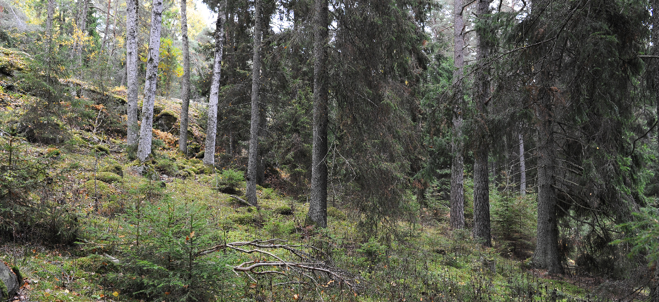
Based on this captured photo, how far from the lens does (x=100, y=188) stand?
297 inches

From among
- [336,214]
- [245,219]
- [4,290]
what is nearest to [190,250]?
[4,290]

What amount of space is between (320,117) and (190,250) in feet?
16.9

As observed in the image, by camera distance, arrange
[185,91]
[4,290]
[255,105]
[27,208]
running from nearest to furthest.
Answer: [4,290]
[27,208]
[255,105]
[185,91]

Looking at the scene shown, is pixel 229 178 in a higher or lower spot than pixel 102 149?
lower

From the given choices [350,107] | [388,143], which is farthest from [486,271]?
[350,107]

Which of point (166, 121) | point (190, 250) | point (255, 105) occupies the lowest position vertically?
point (190, 250)

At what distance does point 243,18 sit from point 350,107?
28.1ft

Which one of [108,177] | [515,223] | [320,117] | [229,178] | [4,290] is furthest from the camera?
[515,223]

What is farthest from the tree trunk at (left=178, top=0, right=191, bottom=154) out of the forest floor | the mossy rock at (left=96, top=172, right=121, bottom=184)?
the mossy rock at (left=96, top=172, right=121, bottom=184)

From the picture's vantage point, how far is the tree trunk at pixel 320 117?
7.80 meters

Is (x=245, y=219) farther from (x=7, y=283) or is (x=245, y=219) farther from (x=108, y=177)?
(x=7, y=283)

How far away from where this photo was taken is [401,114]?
27.9ft

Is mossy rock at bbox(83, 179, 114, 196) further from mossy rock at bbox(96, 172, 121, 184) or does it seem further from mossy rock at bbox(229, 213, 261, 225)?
mossy rock at bbox(229, 213, 261, 225)

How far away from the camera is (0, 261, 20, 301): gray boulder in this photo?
2.74 meters
